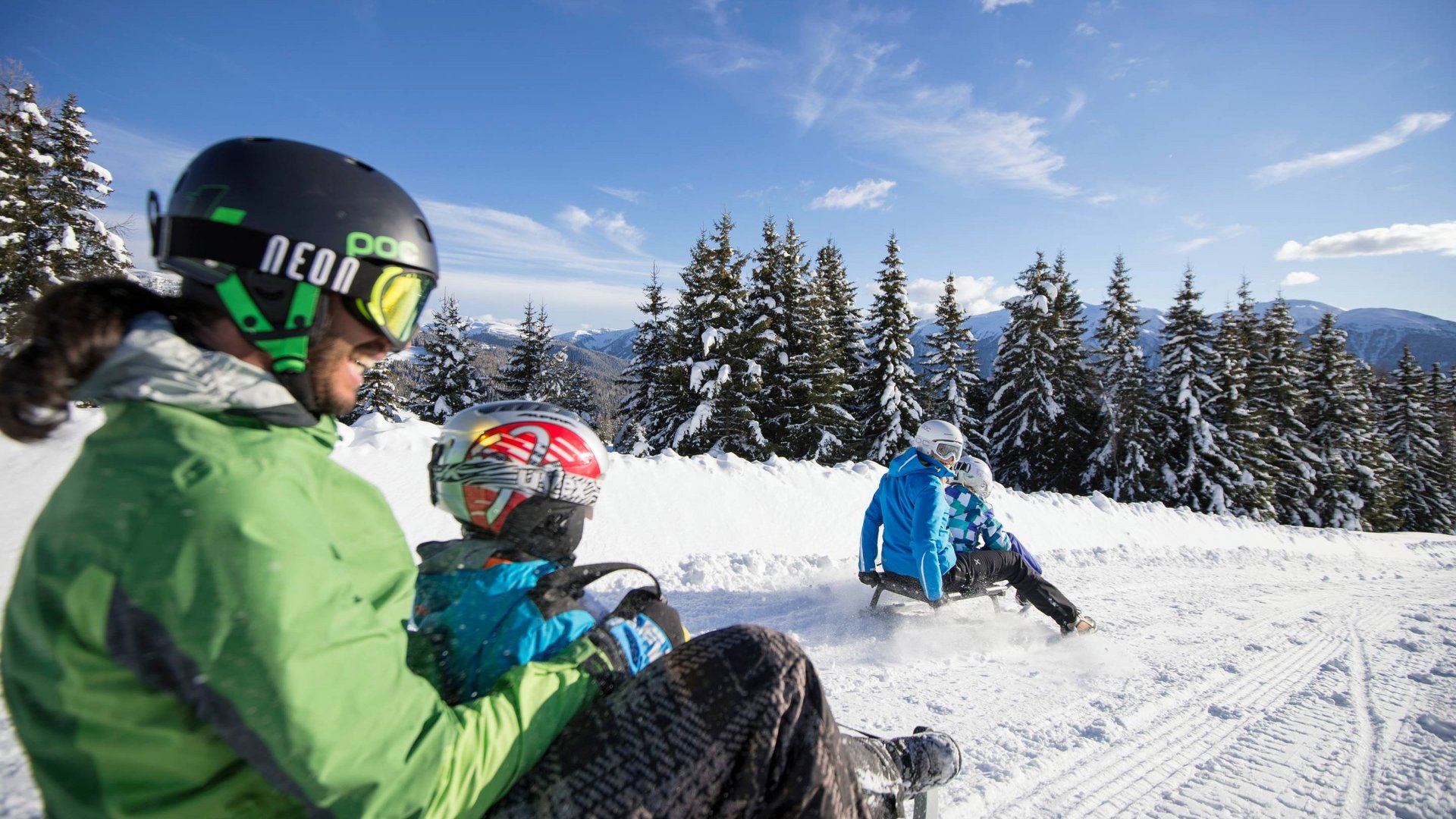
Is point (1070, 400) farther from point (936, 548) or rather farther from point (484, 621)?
point (484, 621)

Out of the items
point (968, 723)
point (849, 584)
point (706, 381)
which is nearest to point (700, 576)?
point (849, 584)

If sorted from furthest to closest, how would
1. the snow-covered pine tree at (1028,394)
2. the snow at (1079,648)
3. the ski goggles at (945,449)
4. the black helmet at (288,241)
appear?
the snow-covered pine tree at (1028,394) → the ski goggles at (945,449) → the snow at (1079,648) → the black helmet at (288,241)

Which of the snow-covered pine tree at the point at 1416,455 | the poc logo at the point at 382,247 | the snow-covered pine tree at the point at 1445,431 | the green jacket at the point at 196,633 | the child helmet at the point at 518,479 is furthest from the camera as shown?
the snow-covered pine tree at the point at 1445,431

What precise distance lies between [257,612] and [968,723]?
3771 mm

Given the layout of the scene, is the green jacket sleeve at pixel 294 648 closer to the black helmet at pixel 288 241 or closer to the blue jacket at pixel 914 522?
the black helmet at pixel 288 241

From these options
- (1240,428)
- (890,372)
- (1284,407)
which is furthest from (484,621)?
(1284,407)

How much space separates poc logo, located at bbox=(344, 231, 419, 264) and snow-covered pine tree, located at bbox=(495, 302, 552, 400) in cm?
2924

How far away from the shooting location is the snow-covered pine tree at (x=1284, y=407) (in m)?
27.7

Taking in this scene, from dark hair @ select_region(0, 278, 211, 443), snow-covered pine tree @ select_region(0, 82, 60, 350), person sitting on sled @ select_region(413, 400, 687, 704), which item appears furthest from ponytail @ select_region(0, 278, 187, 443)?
snow-covered pine tree @ select_region(0, 82, 60, 350)

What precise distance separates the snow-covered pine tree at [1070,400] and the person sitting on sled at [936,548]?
24.5 meters

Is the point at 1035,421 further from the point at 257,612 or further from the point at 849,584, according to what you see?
the point at 257,612

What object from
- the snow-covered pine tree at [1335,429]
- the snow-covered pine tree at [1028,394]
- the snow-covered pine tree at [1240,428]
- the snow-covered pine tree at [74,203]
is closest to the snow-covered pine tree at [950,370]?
the snow-covered pine tree at [1028,394]

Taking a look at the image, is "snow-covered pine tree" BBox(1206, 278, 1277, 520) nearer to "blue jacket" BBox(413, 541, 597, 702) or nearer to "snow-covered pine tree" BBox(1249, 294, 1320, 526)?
"snow-covered pine tree" BBox(1249, 294, 1320, 526)

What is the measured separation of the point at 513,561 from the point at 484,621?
0.25m
